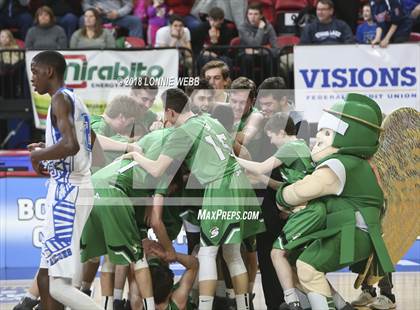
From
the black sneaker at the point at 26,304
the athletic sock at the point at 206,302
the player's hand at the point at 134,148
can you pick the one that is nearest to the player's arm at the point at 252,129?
the player's hand at the point at 134,148

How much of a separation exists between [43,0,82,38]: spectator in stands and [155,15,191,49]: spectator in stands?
131 centimetres

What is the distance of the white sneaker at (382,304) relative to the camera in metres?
9.18

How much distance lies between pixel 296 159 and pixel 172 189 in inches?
40.7

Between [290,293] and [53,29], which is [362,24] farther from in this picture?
[290,293]

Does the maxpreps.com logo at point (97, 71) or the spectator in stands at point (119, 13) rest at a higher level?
the spectator in stands at point (119, 13)

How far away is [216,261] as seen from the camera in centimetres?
900

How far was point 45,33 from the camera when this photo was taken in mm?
13352

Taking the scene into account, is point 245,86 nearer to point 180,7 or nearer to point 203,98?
point 203,98

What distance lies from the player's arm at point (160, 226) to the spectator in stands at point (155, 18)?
5748 mm

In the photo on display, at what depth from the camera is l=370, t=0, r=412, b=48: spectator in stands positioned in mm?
12836

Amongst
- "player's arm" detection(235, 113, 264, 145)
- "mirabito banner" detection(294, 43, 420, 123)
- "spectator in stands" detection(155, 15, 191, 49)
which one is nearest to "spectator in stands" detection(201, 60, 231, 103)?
"player's arm" detection(235, 113, 264, 145)

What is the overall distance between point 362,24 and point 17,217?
16.3ft

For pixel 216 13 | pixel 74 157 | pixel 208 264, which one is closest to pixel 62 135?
pixel 74 157

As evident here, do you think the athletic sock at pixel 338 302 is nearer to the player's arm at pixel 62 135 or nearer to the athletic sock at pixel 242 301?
the athletic sock at pixel 242 301
